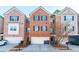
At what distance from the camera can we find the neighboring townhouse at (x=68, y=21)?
199 inches

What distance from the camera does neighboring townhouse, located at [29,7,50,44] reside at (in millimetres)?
5150

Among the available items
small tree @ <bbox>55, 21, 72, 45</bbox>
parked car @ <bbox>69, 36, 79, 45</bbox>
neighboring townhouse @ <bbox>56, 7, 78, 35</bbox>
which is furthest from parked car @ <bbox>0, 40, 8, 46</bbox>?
parked car @ <bbox>69, 36, 79, 45</bbox>

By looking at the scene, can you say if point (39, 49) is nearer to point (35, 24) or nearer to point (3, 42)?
point (35, 24)

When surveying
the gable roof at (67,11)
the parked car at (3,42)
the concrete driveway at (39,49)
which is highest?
the gable roof at (67,11)

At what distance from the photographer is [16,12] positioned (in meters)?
5.05

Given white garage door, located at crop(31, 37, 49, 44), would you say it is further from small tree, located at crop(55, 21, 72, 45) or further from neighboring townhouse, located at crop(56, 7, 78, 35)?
neighboring townhouse, located at crop(56, 7, 78, 35)

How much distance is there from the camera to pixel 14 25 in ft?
16.7

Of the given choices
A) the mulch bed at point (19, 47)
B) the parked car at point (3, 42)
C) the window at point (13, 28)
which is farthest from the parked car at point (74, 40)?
the parked car at point (3, 42)

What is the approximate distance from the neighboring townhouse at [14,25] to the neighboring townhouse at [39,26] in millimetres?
297

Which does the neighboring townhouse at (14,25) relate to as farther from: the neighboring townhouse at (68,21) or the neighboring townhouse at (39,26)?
the neighboring townhouse at (68,21)

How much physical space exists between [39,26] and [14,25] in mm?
749

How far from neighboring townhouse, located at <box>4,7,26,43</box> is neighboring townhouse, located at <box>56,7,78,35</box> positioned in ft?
3.45
